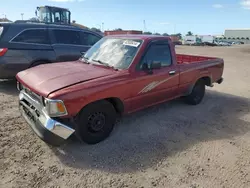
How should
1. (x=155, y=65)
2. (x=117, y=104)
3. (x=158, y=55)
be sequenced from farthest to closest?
(x=158, y=55) → (x=155, y=65) → (x=117, y=104)

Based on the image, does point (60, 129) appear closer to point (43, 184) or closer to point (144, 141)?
point (43, 184)

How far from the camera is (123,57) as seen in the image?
13.3ft

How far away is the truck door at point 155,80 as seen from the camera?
4000mm

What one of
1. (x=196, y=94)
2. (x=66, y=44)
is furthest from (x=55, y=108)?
(x=66, y=44)

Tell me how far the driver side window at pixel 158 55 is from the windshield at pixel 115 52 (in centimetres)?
24

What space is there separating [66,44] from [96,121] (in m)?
4.37

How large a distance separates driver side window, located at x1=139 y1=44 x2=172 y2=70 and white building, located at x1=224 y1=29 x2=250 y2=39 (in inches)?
4349

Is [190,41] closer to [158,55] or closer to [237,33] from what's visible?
[237,33]

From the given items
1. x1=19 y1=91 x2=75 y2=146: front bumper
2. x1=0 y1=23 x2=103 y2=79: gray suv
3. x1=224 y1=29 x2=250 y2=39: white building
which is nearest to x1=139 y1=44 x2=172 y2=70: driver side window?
x1=19 y1=91 x2=75 y2=146: front bumper

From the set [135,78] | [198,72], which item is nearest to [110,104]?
[135,78]

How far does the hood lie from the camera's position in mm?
3182

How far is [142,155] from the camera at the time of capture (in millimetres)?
3342

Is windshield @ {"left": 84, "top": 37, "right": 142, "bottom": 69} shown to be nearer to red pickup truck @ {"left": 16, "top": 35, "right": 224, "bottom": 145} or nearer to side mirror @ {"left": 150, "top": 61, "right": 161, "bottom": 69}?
red pickup truck @ {"left": 16, "top": 35, "right": 224, "bottom": 145}

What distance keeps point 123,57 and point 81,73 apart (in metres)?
0.87
